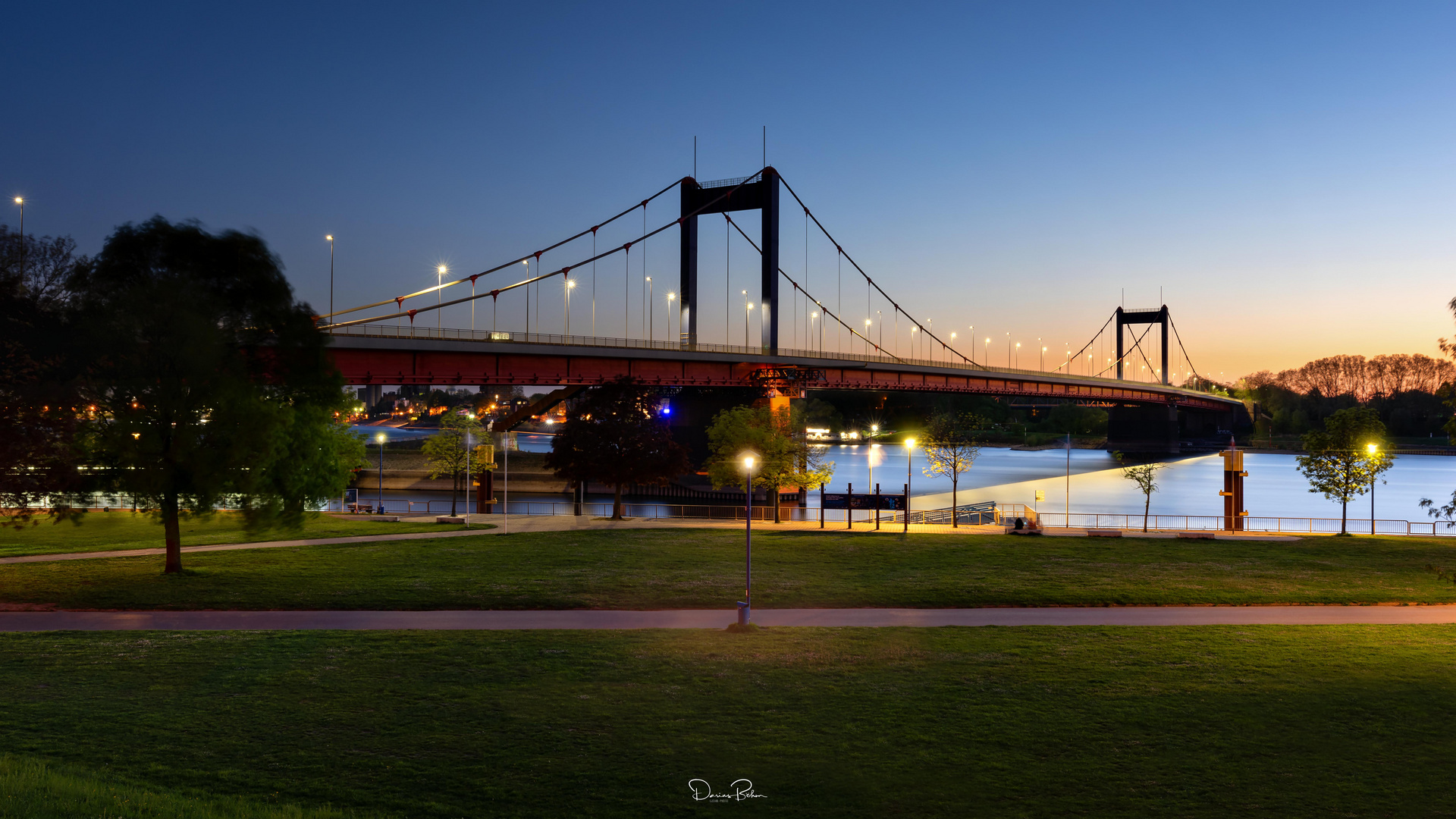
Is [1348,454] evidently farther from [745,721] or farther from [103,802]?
[103,802]

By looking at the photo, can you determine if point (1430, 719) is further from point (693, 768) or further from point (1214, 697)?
point (693, 768)

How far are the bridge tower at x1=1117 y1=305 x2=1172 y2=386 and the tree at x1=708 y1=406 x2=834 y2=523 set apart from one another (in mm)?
136091

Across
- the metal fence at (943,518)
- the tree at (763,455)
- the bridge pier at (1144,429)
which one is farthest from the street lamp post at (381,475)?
the bridge pier at (1144,429)

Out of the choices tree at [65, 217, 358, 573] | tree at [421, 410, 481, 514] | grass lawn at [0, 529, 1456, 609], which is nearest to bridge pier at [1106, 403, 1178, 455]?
tree at [421, 410, 481, 514]

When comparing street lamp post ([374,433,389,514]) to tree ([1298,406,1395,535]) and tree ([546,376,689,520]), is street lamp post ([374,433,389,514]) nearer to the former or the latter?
tree ([546,376,689,520])

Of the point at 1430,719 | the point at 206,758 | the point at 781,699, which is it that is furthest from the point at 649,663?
the point at 1430,719

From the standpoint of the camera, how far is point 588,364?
5238 centimetres

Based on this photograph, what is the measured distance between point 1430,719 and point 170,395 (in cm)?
2486

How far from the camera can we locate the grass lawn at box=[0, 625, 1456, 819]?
9.59 metres

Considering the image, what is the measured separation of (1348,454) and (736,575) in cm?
3316

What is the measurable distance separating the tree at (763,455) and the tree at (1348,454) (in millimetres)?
22530

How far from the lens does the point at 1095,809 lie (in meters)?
9.37

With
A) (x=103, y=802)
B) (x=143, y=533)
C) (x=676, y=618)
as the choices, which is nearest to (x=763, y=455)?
(x=143, y=533)

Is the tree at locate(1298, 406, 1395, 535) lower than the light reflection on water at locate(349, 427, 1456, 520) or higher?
higher
